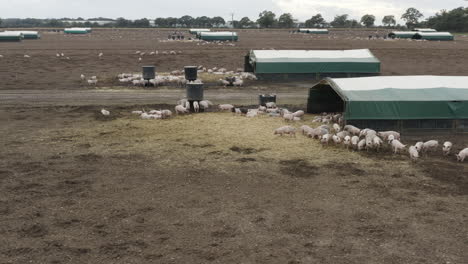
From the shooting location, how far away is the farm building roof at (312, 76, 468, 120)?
2180cm

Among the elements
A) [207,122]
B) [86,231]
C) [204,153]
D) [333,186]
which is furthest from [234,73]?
[86,231]

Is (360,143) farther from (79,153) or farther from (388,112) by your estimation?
(79,153)

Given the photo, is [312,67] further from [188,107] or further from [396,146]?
[396,146]

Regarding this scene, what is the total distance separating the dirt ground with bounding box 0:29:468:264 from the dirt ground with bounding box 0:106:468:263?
0.16 ft

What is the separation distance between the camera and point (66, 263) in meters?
10.7

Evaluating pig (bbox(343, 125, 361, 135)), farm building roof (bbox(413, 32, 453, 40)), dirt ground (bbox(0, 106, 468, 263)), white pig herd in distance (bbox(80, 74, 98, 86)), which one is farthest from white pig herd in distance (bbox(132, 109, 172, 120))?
farm building roof (bbox(413, 32, 453, 40))

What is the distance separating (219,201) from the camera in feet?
47.3

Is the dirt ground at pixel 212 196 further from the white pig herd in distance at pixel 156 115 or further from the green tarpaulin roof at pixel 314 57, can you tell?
the green tarpaulin roof at pixel 314 57

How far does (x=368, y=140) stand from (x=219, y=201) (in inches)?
333

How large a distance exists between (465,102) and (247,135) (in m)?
11.0

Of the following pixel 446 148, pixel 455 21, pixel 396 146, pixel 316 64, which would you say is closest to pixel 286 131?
pixel 396 146

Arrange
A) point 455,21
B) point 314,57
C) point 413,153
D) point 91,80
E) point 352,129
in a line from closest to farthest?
point 413,153, point 352,129, point 91,80, point 314,57, point 455,21

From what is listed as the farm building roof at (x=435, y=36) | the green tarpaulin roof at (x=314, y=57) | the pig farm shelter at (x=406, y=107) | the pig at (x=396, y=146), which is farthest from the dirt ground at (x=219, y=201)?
the farm building roof at (x=435, y=36)

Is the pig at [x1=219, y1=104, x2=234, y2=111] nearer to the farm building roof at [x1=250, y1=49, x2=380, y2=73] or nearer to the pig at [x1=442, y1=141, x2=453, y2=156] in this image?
the pig at [x1=442, y1=141, x2=453, y2=156]
